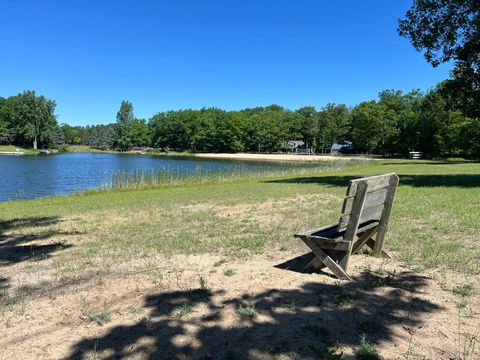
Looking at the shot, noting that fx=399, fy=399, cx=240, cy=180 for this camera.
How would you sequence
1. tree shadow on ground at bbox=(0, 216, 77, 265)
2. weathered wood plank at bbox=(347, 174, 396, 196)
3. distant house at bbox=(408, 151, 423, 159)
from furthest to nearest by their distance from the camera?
distant house at bbox=(408, 151, 423, 159)
tree shadow on ground at bbox=(0, 216, 77, 265)
weathered wood plank at bbox=(347, 174, 396, 196)

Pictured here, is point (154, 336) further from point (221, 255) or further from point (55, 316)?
point (221, 255)

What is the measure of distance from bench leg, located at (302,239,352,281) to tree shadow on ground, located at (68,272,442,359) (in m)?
0.13

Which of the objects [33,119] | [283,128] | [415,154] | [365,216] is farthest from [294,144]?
[365,216]

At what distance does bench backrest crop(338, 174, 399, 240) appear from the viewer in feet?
14.6

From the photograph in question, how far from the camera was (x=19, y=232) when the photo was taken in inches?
321

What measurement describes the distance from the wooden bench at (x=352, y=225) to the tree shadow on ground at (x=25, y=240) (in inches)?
161

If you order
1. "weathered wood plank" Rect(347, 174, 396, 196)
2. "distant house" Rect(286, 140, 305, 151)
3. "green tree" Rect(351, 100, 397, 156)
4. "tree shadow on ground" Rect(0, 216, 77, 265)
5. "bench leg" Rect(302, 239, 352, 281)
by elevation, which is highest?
"green tree" Rect(351, 100, 397, 156)

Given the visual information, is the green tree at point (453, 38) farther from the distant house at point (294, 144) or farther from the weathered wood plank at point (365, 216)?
the distant house at point (294, 144)

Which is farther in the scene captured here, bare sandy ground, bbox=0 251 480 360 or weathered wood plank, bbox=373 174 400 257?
weathered wood plank, bbox=373 174 400 257

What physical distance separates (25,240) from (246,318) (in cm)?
552

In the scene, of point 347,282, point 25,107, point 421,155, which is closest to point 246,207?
point 347,282

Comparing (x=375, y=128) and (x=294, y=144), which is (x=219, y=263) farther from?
(x=294, y=144)

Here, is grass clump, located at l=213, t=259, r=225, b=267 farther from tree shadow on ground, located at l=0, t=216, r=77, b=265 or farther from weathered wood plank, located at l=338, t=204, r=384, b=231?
tree shadow on ground, located at l=0, t=216, r=77, b=265

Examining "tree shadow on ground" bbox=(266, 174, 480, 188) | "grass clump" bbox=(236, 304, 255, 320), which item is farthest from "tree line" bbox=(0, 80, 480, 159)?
"grass clump" bbox=(236, 304, 255, 320)
